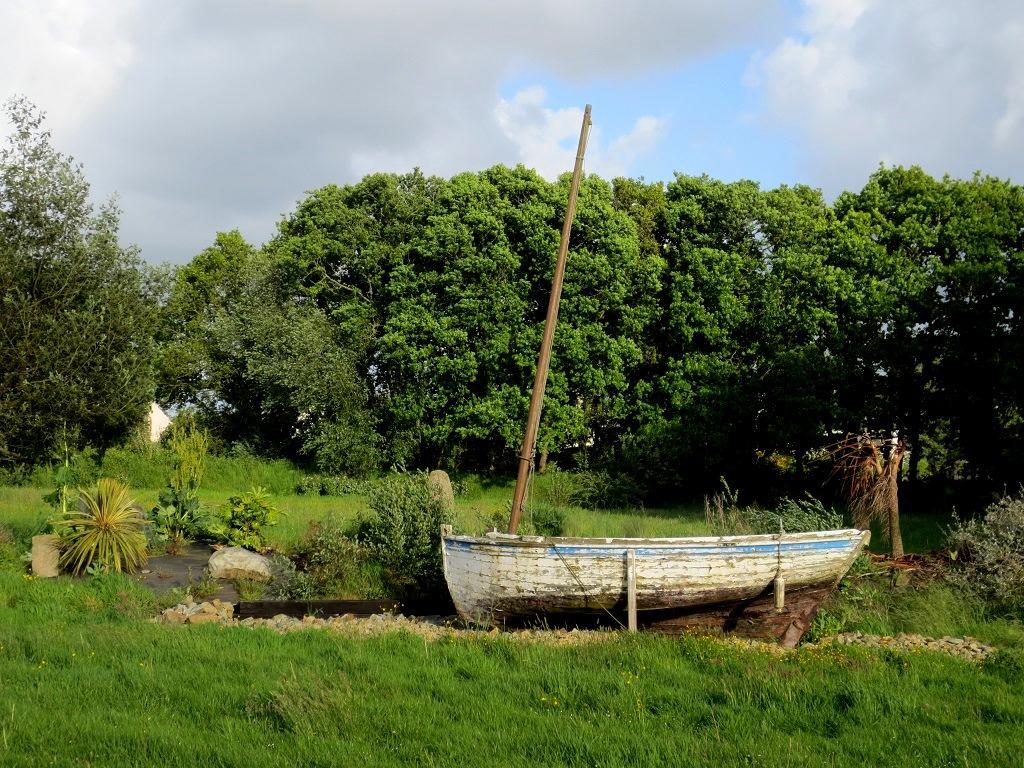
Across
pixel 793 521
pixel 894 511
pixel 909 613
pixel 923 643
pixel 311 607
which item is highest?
pixel 894 511

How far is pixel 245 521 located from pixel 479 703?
13161mm

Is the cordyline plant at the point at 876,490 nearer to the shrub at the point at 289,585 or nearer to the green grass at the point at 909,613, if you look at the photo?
the green grass at the point at 909,613

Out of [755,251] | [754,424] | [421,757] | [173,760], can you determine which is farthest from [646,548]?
[755,251]

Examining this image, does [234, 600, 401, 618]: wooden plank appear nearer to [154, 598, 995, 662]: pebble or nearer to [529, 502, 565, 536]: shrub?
[154, 598, 995, 662]: pebble

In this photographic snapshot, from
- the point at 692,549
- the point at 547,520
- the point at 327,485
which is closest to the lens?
the point at 692,549

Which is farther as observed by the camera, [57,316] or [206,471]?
[206,471]

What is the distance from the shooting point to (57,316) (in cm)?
2719

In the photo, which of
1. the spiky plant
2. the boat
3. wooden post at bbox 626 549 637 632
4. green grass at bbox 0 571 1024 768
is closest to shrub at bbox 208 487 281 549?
the spiky plant

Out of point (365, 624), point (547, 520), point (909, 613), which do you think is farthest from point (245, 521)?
point (909, 613)

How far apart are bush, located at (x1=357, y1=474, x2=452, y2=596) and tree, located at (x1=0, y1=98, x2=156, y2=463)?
12660mm

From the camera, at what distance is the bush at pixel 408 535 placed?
17938mm

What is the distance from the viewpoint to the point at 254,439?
40.7m

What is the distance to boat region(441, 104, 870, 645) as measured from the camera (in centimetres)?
1357

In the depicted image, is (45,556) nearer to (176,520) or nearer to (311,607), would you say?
(176,520)
